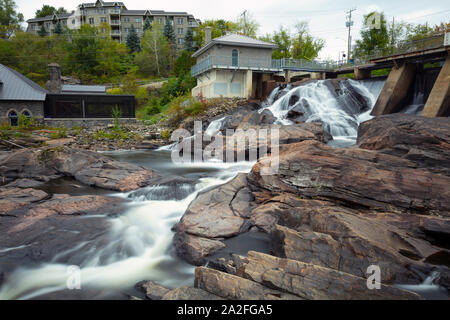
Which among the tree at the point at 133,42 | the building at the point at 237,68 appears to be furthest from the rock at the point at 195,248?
the tree at the point at 133,42

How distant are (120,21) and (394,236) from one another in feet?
245

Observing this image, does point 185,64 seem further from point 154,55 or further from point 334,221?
point 334,221

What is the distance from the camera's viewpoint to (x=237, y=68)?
29.2 m

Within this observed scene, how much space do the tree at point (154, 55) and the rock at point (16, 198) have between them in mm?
47019

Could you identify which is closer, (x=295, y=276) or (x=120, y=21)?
(x=295, y=276)

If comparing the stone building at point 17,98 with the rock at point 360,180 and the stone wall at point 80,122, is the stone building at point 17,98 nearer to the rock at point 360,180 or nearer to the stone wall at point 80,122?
the stone wall at point 80,122

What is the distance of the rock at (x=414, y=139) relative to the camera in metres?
7.63

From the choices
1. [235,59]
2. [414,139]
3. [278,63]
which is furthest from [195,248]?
[278,63]

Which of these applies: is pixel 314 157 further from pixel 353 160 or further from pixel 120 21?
pixel 120 21

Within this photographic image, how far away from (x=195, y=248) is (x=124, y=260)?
5.19ft

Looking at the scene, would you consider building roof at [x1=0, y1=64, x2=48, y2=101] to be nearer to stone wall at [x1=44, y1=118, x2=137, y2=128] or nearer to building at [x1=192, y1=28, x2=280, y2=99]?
stone wall at [x1=44, y1=118, x2=137, y2=128]

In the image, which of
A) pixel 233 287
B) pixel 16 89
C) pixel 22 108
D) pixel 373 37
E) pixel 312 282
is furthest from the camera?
pixel 373 37

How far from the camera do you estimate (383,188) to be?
6.56 m
